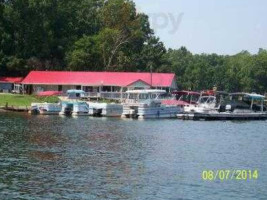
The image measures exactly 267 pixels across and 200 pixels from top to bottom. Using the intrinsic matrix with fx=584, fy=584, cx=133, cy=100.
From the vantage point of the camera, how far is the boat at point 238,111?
77875mm

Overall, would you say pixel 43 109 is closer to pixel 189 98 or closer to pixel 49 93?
pixel 49 93

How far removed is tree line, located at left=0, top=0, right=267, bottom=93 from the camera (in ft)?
355

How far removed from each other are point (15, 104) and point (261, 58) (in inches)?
3996

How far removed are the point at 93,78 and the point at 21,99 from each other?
16494 millimetres

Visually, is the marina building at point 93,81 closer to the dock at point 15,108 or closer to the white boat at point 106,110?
the dock at point 15,108

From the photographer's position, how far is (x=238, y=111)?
8319cm

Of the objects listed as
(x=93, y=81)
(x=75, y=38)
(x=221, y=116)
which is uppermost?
(x=75, y=38)

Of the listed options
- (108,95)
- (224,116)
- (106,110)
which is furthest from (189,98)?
(106,110)

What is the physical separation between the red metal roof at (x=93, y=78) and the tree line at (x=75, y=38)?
546 cm

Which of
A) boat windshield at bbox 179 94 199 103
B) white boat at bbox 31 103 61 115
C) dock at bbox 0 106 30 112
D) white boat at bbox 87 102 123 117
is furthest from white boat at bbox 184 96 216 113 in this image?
dock at bbox 0 106 30 112

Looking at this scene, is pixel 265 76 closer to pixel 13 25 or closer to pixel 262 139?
pixel 13 25

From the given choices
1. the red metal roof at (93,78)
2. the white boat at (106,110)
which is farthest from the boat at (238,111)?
the red metal roof at (93,78)
